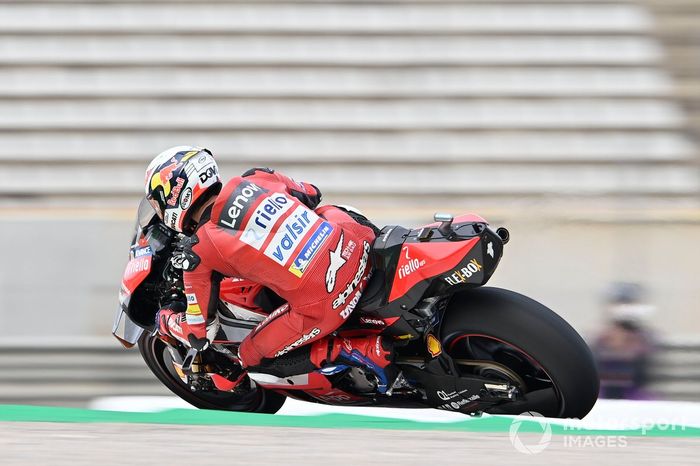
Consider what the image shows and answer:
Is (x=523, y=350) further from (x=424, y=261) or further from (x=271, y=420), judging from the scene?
(x=271, y=420)

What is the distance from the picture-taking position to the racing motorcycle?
15.6 ft

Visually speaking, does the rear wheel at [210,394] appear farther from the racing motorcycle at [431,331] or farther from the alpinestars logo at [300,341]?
the alpinestars logo at [300,341]

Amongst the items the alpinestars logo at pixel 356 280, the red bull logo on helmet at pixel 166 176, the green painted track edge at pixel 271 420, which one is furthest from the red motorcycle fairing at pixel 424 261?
the red bull logo on helmet at pixel 166 176

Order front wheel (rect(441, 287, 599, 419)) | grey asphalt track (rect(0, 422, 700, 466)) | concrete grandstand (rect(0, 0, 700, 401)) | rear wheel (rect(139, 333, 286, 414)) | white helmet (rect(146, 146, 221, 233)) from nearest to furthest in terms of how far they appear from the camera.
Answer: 1. grey asphalt track (rect(0, 422, 700, 466))
2. front wheel (rect(441, 287, 599, 419))
3. white helmet (rect(146, 146, 221, 233))
4. rear wheel (rect(139, 333, 286, 414))
5. concrete grandstand (rect(0, 0, 700, 401))

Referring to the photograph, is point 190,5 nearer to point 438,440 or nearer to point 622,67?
point 622,67

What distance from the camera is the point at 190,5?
10.3 m

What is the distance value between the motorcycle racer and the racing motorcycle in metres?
0.08

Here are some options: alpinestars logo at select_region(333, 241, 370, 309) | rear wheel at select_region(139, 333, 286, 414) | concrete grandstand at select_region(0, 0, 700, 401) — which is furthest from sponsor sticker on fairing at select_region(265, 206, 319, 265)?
concrete grandstand at select_region(0, 0, 700, 401)

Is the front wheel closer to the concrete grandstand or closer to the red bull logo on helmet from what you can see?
the red bull logo on helmet

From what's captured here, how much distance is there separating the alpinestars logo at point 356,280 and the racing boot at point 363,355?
26 cm

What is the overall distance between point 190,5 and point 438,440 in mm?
6724

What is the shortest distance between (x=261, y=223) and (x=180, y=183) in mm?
447

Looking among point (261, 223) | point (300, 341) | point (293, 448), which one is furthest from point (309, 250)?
point (293, 448)

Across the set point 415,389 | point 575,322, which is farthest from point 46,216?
point 415,389
